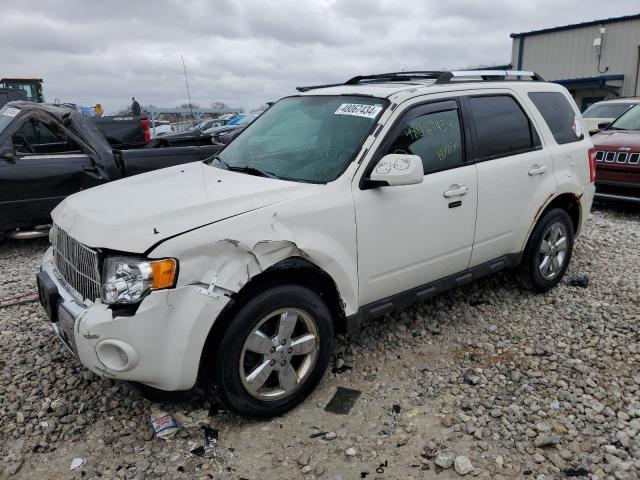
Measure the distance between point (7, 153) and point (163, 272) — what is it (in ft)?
15.1

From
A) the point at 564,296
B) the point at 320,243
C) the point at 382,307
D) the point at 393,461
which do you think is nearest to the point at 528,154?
the point at 564,296

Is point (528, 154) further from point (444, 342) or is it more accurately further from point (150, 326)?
point (150, 326)

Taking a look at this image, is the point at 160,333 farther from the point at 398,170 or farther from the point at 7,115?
the point at 7,115

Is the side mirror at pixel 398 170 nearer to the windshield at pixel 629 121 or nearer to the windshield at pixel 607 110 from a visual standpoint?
the windshield at pixel 629 121

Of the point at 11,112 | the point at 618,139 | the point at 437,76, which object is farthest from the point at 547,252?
the point at 11,112

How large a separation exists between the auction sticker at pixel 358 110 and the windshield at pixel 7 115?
4.53 metres

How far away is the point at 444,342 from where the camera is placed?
3900 mm

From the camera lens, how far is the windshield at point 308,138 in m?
3.23

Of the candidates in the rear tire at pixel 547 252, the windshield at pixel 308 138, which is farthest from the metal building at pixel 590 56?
the windshield at pixel 308 138

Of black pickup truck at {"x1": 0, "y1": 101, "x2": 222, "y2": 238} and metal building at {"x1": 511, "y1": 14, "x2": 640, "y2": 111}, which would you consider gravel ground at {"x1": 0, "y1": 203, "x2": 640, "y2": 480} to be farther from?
metal building at {"x1": 511, "y1": 14, "x2": 640, "y2": 111}

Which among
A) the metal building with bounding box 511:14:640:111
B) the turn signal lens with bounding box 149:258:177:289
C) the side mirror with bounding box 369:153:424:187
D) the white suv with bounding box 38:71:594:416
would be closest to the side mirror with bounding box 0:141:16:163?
the white suv with bounding box 38:71:594:416

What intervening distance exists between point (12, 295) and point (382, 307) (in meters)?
3.64

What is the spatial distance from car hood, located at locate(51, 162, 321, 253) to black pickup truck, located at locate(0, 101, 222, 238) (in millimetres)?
3070

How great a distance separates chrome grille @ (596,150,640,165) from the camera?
723 cm
